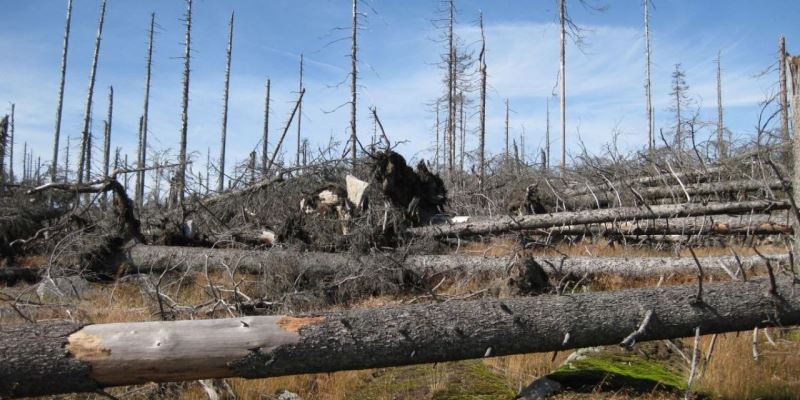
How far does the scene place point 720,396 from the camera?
4.25 meters

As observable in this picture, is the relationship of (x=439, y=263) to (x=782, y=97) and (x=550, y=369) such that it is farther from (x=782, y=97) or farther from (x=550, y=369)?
(x=782, y=97)

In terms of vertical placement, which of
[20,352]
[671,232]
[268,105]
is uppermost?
[268,105]

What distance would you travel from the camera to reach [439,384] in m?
4.63

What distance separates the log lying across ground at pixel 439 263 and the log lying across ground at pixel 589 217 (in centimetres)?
76

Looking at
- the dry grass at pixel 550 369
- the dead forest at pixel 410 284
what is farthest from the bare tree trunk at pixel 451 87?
the dry grass at pixel 550 369

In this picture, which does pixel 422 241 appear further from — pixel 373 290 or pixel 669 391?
pixel 669 391

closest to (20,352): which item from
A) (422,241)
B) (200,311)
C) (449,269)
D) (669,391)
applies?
(200,311)

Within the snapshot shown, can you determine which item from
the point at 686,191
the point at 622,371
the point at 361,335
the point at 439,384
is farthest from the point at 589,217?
the point at 361,335

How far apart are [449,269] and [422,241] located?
3.16 ft

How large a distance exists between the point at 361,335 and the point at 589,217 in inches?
238

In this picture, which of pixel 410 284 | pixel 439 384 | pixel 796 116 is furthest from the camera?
pixel 410 284

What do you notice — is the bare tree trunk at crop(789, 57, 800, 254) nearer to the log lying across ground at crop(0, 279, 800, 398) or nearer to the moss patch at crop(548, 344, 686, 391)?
the log lying across ground at crop(0, 279, 800, 398)

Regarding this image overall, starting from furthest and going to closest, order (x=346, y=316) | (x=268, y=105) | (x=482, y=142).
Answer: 1. (x=268, y=105)
2. (x=482, y=142)
3. (x=346, y=316)

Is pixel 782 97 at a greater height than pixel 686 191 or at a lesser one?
greater
